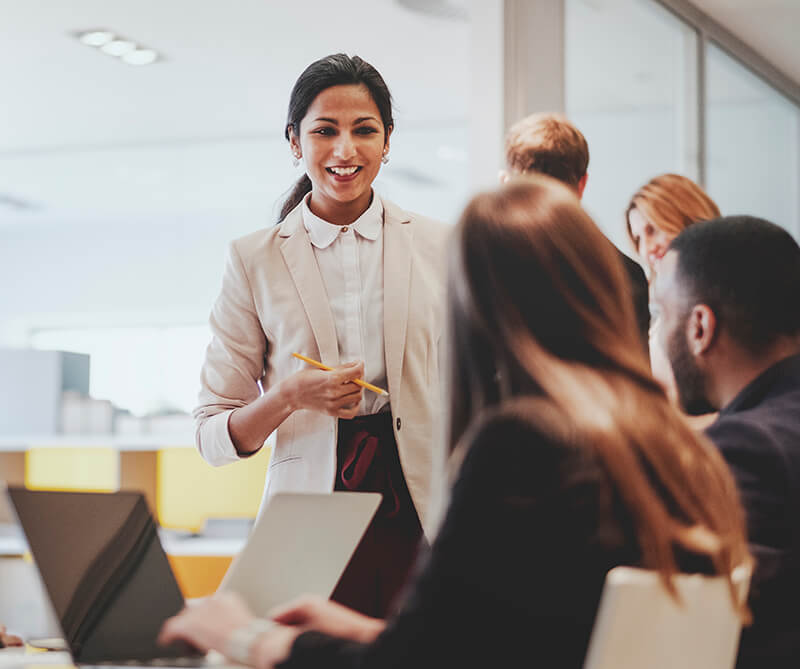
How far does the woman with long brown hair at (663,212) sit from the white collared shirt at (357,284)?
39.0 inches

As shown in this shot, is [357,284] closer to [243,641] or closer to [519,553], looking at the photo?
[243,641]

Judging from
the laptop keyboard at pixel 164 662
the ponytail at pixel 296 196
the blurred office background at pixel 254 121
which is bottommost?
the laptop keyboard at pixel 164 662

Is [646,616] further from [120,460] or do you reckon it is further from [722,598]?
[120,460]

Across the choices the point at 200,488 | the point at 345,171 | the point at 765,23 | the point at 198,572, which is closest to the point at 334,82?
the point at 345,171

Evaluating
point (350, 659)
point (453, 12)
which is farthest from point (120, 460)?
point (350, 659)

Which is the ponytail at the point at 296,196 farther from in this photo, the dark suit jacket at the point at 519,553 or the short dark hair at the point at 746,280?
the dark suit jacket at the point at 519,553

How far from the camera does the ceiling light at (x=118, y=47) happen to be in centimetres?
552

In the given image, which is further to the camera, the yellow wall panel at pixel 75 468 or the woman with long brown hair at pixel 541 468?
the yellow wall panel at pixel 75 468

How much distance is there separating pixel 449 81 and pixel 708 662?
5.17 m

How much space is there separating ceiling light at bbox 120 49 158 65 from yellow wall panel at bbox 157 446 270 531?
6.63 ft

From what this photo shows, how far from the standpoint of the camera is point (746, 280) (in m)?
1.46

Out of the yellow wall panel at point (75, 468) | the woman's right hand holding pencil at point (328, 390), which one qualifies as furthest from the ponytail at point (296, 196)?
the yellow wall panel at point (75, 468)

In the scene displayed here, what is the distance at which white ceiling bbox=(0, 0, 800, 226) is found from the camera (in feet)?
16.7

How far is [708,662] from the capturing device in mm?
1127
